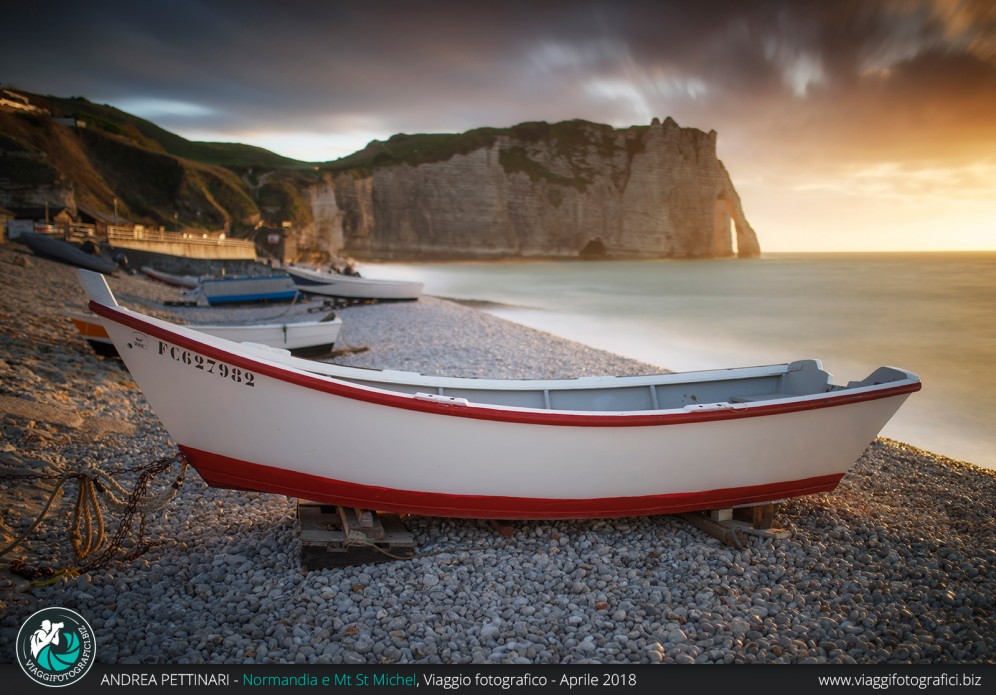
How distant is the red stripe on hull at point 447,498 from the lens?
375cm

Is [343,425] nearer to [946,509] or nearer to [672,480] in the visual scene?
[672,480]

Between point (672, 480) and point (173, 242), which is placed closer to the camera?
point (672, 480)

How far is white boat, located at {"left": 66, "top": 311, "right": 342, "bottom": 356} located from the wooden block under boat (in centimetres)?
536

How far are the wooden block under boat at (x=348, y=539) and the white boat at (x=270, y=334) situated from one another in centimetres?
536

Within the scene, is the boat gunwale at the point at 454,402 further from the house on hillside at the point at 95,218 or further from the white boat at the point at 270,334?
the house on hillside at the point at 95,218

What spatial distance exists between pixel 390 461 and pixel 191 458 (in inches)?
51.7

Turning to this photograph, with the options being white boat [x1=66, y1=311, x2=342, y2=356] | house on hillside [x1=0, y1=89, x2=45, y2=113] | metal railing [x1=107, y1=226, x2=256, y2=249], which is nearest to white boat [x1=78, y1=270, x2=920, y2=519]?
white boat [x1=66, y1=311, x2=342, y2=356]

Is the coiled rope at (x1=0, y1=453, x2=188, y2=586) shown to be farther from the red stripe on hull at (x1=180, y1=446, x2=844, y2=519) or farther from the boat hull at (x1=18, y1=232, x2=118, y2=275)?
the boat hull at (x1=18, y1=232, x2=118, y2=275)

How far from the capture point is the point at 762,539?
431 cm

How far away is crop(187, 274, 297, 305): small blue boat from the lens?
1842 centimetres

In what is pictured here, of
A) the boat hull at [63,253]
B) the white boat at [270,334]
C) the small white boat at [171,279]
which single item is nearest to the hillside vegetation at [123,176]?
the small white boat at [171,279]

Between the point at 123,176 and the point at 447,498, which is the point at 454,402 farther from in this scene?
the point at 123,176

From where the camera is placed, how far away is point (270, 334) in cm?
962

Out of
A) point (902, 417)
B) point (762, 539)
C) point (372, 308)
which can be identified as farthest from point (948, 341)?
point (372, 308)
